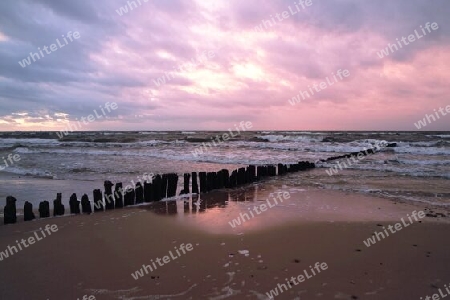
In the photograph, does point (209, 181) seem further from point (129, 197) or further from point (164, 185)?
point (129, 197)

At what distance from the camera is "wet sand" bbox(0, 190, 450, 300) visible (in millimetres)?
4299

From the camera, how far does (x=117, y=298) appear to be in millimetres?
4086

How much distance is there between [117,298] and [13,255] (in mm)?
2636

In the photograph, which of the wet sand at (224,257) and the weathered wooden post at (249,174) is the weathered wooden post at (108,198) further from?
the weathered wooden post at (249,174)

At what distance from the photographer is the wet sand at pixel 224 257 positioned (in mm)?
4299

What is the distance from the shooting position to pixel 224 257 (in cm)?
532

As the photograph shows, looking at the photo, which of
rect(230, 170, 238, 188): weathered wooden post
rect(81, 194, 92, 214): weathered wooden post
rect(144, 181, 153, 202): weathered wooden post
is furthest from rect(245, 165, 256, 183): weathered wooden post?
rect(81, 194, 92, 214): weathered wooden post

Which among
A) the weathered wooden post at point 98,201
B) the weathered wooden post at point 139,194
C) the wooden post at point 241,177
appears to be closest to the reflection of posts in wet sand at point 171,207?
the weathered wooden post at point 139,194

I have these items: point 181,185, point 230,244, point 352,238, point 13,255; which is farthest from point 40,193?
point 352,238

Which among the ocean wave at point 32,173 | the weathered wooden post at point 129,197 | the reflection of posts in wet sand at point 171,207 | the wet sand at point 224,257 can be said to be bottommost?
the wet sand at point 224,257

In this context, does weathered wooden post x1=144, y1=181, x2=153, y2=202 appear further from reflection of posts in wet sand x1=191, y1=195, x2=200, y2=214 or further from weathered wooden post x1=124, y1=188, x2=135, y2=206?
Result: reflection of posts in wet sand x1=191, y1=195, x2=200, y2=214

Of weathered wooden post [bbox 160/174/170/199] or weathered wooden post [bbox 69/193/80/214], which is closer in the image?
weathered wooden post [bbox 69/193/80/214]

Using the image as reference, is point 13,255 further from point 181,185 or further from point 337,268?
Answer: point 181,185

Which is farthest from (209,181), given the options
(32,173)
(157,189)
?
(32,173)
